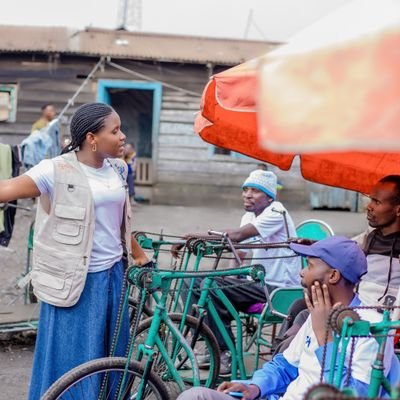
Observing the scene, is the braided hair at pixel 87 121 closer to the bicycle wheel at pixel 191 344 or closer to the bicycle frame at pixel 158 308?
the bicycle frame at pixel 158 308

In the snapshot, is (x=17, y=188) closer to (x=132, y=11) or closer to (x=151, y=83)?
(x=151, y=83)

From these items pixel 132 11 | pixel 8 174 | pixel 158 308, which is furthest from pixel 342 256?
pixel 132 11

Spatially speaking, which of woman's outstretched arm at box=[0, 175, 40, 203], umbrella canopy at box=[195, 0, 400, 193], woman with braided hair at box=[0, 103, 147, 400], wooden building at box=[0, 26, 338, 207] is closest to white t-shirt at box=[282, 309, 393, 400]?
woman with braided hair at box=[0, 103, 147, 400]

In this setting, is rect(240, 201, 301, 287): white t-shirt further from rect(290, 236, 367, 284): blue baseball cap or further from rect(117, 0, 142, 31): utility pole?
rect(117, 0, 142, 31): utility pole

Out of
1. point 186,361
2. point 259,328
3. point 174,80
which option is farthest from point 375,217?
point 174,80

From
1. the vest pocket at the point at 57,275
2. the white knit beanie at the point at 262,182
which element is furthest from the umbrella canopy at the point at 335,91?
the white knit beanie at the point at 262,182

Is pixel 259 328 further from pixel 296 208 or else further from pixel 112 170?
pixel 296 208

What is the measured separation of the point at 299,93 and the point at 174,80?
627 inches

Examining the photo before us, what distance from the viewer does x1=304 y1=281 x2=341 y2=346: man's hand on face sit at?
3004mm

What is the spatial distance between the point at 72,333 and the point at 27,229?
964 cm

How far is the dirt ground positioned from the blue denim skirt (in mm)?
1318

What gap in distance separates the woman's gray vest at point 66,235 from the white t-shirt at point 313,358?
116cm

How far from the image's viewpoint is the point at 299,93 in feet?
5.74

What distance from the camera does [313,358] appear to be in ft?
10.2
